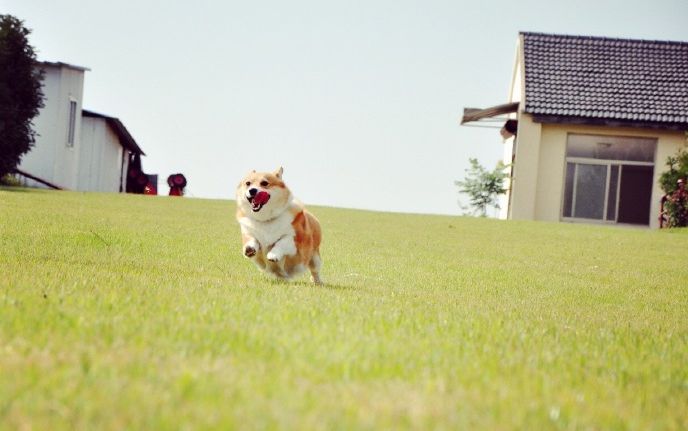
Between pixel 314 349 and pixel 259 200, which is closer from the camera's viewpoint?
pixel 314 349

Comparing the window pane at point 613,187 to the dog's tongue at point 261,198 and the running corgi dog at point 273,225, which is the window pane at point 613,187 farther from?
the dog's tongue at point 261,198

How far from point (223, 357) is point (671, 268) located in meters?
11.7

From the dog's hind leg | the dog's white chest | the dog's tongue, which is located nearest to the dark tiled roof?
the dog's hind leg

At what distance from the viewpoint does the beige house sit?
1245 inches

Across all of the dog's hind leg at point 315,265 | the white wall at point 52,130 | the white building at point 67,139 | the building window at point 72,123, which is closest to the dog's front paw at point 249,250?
the dog's hind leg at point 315,265

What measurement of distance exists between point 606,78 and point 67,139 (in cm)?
1936

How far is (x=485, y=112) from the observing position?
1288 inches

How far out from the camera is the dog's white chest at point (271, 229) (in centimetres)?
802

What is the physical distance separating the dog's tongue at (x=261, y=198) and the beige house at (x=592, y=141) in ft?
81.6

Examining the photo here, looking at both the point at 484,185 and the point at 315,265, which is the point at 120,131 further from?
the point at 315,265

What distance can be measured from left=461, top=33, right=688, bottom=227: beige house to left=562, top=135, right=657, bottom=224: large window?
3 cm

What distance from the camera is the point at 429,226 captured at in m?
21.0

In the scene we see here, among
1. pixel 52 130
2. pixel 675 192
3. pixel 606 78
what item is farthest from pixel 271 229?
pixel 52 130

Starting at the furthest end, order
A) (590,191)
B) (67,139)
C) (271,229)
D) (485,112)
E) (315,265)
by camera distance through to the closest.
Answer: (67,139)
(485,112)
(590,191)
(315,265)
(271,229)
